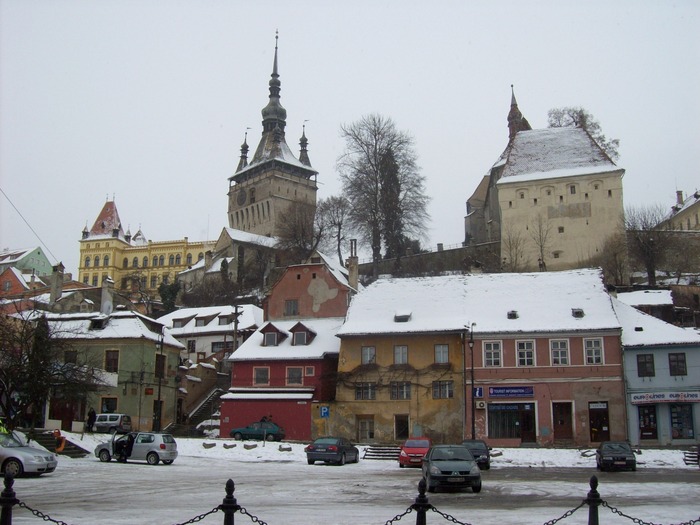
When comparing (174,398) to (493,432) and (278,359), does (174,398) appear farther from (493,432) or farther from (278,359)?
(493,432)

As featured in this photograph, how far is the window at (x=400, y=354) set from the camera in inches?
1807

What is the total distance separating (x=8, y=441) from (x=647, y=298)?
162 feet

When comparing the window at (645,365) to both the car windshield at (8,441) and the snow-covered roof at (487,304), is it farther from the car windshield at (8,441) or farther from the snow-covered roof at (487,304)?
the car windshield at (8,441)

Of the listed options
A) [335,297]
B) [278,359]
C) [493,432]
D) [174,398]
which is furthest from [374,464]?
[174,398]

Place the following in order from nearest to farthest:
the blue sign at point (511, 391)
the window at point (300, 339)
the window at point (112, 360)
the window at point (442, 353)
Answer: the blue sign at point (511, 391), the window at point (442, 353), the window at point (300, 339), the window at point (112, 360)

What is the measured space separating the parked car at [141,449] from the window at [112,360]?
19.8 meters

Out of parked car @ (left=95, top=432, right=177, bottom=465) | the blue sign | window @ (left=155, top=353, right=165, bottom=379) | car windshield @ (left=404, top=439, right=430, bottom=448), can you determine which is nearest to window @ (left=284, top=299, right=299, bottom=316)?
window @ (left=155, top=353, right=165, bottom=379)

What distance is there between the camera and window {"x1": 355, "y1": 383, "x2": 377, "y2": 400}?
46.1 meters

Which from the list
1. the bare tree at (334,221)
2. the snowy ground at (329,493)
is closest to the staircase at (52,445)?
the snowy ground at (329,493)

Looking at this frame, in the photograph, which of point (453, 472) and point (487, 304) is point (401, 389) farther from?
point (453, 472)

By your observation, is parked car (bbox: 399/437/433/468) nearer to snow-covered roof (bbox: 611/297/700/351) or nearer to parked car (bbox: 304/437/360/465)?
parked car (bbox: 304/437/360/465)

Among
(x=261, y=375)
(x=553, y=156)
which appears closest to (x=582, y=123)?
(x=553, y=156)

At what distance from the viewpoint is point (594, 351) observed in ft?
141

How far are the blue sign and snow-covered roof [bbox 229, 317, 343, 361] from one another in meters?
10.5
